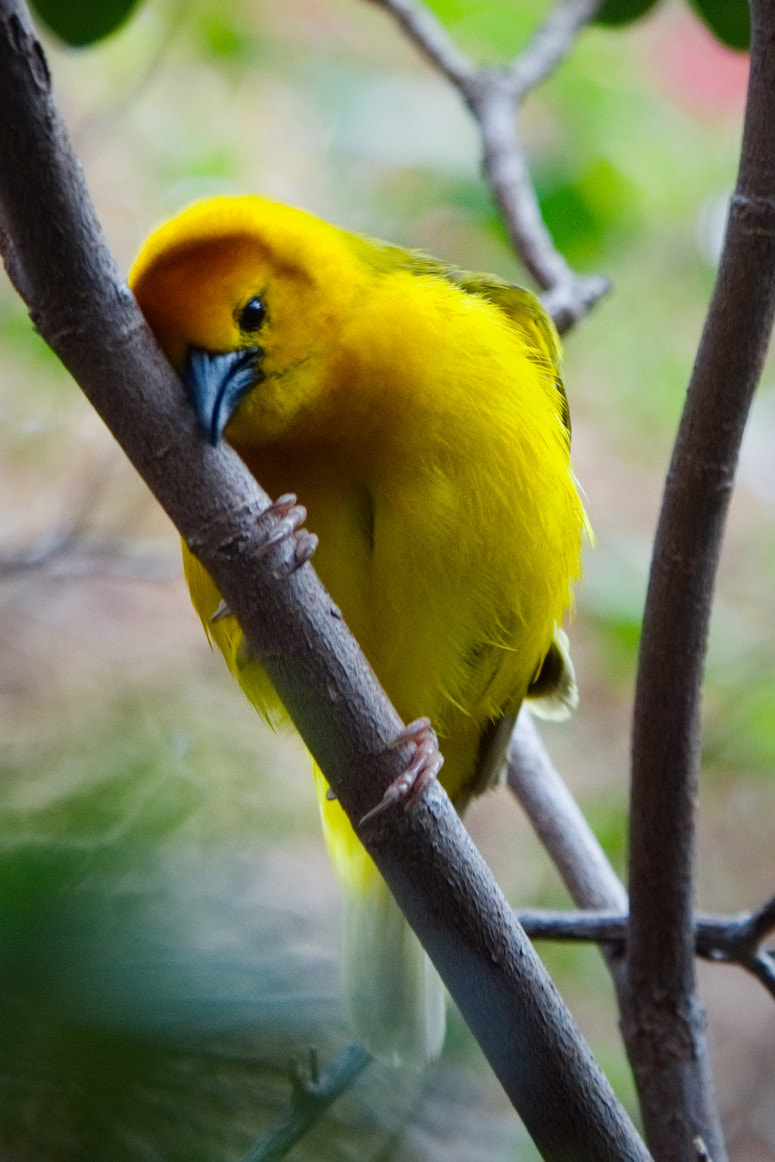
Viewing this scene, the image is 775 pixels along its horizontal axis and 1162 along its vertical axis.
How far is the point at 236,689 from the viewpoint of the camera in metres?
3.56

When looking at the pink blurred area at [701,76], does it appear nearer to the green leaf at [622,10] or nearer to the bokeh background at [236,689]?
the bokeh background at [236,689]

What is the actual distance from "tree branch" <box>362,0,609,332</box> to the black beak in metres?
0.95

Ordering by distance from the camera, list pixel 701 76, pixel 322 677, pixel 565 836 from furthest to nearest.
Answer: pixel 701 76 < pixel 565 836 < pixel 322 677

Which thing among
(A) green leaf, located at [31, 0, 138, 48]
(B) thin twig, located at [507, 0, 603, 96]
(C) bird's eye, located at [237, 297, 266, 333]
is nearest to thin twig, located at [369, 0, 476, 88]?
(B) thin twig, located at [507, 0, 603, 96]

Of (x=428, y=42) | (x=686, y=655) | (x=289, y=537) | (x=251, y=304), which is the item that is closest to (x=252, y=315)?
(x=251, y=304)

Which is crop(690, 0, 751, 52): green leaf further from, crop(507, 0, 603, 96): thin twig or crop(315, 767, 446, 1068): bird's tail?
crop(315, 767, 446, 1068): bird's tail

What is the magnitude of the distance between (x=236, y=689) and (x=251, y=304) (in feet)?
6.75

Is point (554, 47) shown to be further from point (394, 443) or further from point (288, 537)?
point (288, 537)

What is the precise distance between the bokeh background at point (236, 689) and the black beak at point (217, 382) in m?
0.30

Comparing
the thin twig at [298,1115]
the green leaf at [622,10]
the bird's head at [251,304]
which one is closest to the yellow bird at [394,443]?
the bird's head at [251,304]

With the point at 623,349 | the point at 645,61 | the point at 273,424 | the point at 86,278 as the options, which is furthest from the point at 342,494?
the point at 645,61

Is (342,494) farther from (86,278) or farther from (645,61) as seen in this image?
(645,61)

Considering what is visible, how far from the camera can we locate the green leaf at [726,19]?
227 centimetres

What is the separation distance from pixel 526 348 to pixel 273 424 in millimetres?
523
